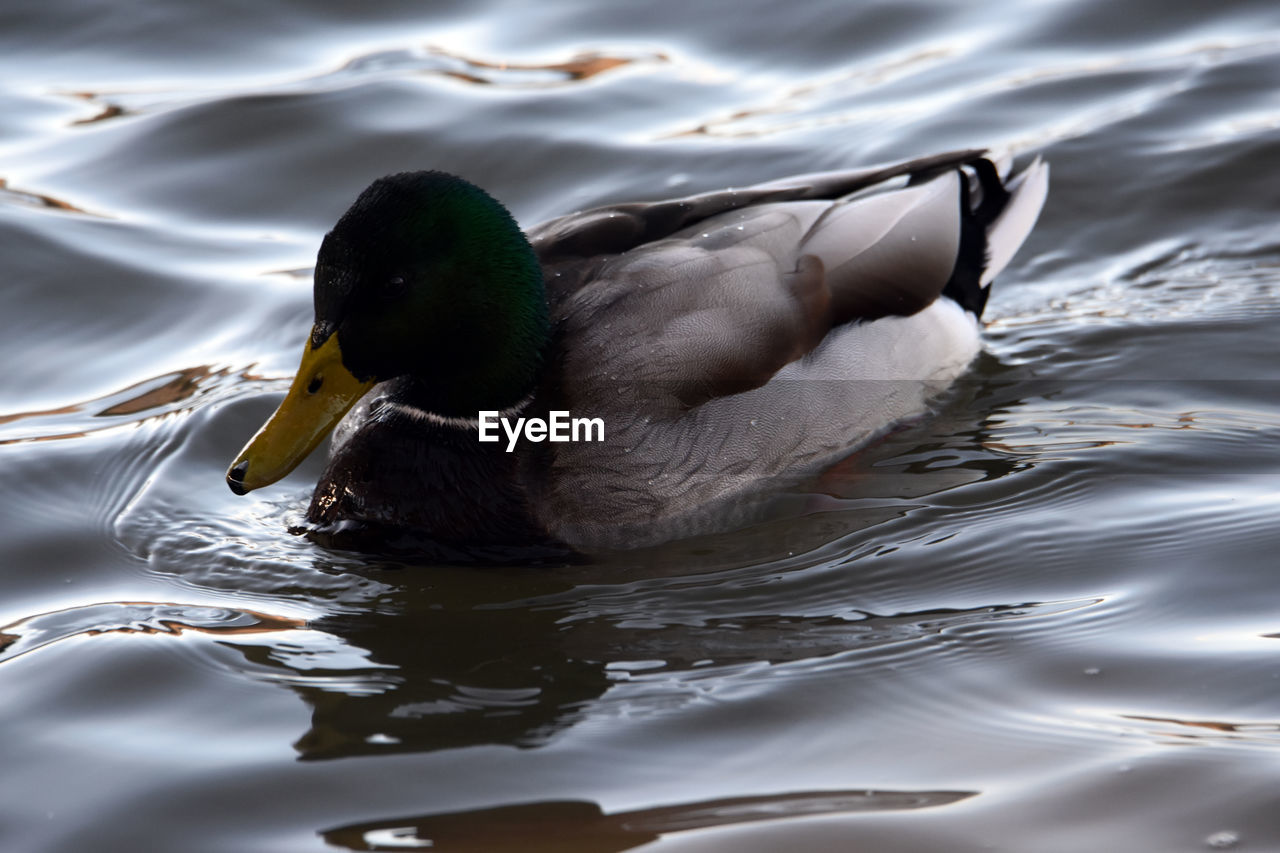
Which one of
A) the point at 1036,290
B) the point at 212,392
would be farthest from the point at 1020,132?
the point at 212,392

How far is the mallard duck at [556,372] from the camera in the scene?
4.23m

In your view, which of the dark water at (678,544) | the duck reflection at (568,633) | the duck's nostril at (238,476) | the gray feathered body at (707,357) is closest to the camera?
the dark water at (678,544)

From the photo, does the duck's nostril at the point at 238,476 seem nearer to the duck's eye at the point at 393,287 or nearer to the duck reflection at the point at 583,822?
the duck's eye at the point at 393,287

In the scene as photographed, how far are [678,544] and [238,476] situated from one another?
124 cm

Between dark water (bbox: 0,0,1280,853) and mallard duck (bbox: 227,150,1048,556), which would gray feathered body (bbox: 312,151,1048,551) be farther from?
dark water (bbox: 0,0,1280,853)

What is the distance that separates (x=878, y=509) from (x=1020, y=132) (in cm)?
334

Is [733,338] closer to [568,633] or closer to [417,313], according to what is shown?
[417,313]

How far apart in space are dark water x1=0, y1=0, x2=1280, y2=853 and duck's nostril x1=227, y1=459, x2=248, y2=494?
32 centimetres

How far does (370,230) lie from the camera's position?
4.14 metres

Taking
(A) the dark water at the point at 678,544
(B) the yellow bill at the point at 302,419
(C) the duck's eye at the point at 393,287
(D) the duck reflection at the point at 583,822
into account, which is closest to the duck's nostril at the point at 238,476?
(B) the yellow bill at the point at 302,419

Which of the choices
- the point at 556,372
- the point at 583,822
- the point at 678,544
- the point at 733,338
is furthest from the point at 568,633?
the point at 733,338

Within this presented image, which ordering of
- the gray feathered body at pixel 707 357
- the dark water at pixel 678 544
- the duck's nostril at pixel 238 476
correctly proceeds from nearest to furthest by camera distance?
the dark water at pixel 678 544
the duck's nostril at pixel 238 476
the gray feathered body at pixel 707 357

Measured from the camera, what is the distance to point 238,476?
13.6 ft

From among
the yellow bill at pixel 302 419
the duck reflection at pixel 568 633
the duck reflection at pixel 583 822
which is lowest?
the duck reflection at pixel 583 822
